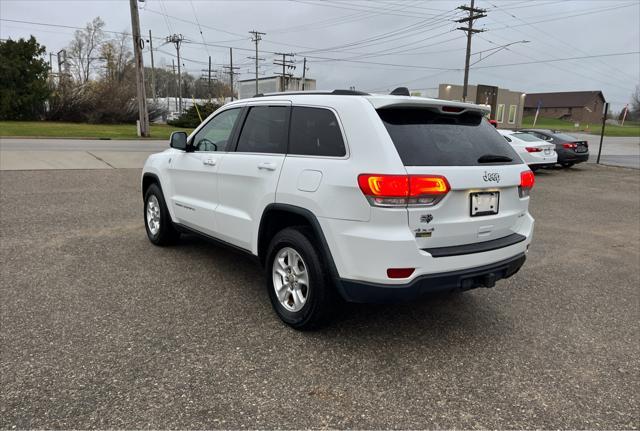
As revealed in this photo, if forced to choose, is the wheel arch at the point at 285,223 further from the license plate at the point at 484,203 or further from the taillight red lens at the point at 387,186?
the license plate at the point at 484,203

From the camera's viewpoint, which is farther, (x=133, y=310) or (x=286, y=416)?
(x=133, y=310)

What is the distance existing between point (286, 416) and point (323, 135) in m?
1.90

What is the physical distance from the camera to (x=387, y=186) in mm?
3021

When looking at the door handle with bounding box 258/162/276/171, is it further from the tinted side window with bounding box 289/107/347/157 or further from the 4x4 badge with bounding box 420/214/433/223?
the 4x4 badge with bounding box 420/214/433/223

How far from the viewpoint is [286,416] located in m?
2.71

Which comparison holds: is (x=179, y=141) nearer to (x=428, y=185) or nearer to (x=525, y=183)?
(x=428, y=185)

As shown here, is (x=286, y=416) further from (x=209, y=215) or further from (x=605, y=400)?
(x=209, y=215)

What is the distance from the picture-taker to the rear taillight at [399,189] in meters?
3.01

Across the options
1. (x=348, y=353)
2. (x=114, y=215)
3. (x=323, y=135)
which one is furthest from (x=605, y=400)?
(x=114, y=215)

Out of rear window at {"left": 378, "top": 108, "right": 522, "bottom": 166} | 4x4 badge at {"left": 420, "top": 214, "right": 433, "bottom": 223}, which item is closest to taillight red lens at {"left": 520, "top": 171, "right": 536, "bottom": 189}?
rear window at {"left": 378, "top": 108, "right": 522, "bottom": 166}

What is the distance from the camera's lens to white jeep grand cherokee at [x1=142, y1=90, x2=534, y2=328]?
3.08 metres

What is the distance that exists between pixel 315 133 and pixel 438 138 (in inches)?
35.1

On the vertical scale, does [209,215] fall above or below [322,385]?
above

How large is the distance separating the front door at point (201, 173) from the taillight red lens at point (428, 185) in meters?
2.15
